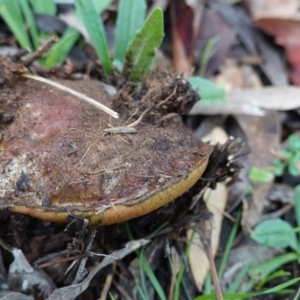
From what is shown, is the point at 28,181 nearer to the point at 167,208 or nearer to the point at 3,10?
the point at 167,208

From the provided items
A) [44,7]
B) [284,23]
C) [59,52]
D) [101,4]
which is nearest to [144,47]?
[59,52]

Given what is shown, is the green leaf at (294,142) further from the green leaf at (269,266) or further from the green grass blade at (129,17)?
the green grass blade at (129,17)

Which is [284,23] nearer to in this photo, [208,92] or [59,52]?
[208,92]

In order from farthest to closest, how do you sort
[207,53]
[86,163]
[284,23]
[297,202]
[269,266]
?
[284,23]
[207,53]
[297,202]
[269,266]
[86,163]

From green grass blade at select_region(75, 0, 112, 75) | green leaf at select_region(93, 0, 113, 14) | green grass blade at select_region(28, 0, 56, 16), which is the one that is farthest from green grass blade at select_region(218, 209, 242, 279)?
green grass blade at select_region(28, 0, 56, 16)

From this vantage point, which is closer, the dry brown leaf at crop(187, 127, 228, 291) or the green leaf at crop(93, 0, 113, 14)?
the dry brown leaf at crop(187, 127, 228, 291)

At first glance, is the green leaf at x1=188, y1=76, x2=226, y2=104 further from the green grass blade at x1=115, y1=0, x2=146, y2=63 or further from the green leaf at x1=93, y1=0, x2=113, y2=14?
the green leaf at x1=93, y1=0, x2=113, y2=14

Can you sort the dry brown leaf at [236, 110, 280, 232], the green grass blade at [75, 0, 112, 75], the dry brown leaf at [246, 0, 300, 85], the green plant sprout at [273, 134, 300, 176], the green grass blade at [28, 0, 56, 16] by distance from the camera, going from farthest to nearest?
the dry brown leaf at [246, 0, 300, 85], the green grass blade at [28, 0, 56, 16], the green plant sprout at [273, 134, 300, 176], the dry brown leaf at [236, 110, 280, 232], the green grass blade at [75, 0, 112, 75]
